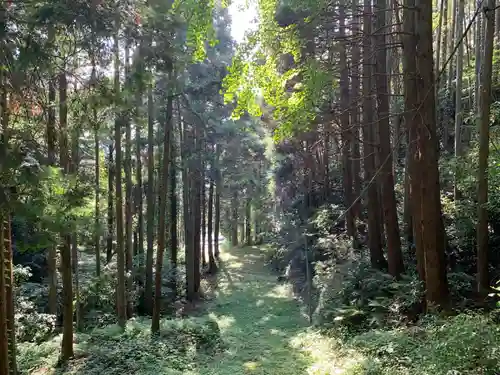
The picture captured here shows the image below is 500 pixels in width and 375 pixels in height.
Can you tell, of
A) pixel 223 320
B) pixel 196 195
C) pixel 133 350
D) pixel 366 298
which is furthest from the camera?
pixel 196 195

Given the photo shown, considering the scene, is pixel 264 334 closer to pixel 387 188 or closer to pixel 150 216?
pixel 150 216

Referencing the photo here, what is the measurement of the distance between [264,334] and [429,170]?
7.60m

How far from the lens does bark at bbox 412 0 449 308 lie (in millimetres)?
6512

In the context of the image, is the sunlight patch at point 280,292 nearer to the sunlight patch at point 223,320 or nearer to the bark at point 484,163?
the sunlight patch at point 223,320

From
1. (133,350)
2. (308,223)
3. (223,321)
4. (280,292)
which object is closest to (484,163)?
(133,350)

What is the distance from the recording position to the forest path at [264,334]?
7898 millimetres

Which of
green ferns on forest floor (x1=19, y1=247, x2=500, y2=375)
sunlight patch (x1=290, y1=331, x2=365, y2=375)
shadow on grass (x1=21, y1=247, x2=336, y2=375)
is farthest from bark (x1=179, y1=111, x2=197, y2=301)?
sunlight patch (x1=290, y1=331, x2=365, y2=375)

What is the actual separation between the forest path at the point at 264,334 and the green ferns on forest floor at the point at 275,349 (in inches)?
1.1

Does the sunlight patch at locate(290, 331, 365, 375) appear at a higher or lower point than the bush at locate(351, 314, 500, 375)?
lower

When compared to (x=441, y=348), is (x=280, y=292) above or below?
below

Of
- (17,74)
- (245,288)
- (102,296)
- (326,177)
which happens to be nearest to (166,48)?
(17,74)

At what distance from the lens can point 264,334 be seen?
38.7 feet

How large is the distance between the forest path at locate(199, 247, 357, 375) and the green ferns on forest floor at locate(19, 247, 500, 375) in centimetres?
3

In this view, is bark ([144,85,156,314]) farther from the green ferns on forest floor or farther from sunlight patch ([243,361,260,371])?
sunlight patch ([243,361,260,371])
